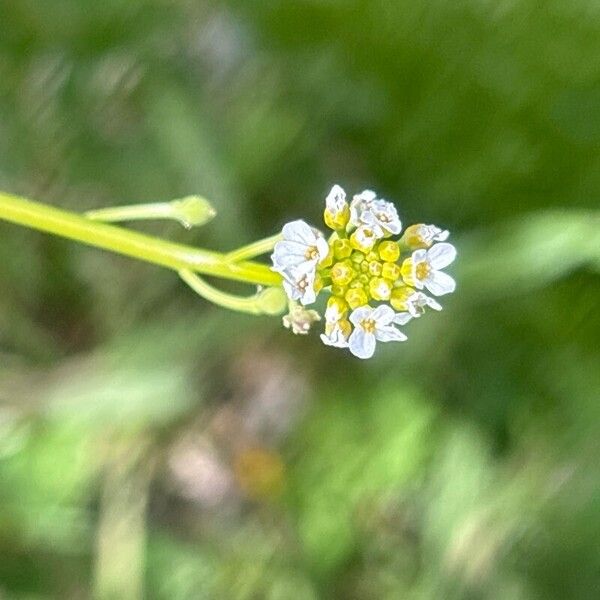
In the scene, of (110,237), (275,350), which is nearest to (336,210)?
(110,237)

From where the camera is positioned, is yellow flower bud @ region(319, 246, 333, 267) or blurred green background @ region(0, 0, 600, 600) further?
blurred green background @ region(0, 0, 600, 600)

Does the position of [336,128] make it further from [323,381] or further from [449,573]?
[449,573]

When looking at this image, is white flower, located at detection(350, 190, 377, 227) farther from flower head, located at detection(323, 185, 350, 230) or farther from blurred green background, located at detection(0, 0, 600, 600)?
blurred green background, located at detection(0, 0, 600, 600)

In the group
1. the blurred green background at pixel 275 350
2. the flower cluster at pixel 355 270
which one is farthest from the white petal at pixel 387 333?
the blurred green background at pixel 275 350

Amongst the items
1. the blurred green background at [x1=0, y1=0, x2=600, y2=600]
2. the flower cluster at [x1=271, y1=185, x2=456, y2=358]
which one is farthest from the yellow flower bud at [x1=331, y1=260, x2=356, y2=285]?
the blurred green background at [x1=0, y1=0, x2=600, y2=600]

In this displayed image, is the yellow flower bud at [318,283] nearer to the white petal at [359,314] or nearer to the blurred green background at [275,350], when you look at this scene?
the white petal at [359,314]

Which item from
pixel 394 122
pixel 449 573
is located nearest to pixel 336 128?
pixel 394 122
